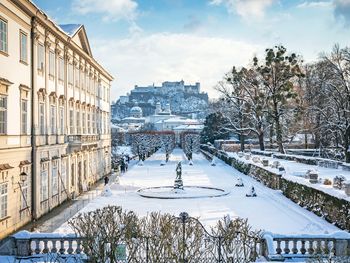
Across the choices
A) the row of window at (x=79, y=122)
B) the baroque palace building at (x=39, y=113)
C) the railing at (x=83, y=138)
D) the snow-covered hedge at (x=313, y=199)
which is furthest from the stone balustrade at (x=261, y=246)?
the railing at (x=83, y=138)

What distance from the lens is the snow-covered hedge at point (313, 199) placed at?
18.5 metres

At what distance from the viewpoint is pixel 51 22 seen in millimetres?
24109

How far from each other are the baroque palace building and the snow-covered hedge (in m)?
12.9

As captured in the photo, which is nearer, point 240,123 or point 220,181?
point 220,181

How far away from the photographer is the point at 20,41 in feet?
66.2

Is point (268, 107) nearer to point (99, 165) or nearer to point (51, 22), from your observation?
point (99, 165)

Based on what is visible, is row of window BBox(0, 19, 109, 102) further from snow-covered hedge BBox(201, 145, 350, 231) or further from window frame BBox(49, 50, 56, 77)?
snow-covered hedge BBox(201, 145, 350, 231)

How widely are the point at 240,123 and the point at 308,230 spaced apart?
4122 centimetres

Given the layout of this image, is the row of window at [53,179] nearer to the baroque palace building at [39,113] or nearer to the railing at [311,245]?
the baroque palace building at [39,113]

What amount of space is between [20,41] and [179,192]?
14199mm

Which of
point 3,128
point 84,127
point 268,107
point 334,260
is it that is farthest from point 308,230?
point 268,107

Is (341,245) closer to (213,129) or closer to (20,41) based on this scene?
(20,41)

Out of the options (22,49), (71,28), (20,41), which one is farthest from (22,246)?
(71,28)

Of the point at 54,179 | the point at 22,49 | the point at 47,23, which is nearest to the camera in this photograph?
the point at 22,49
